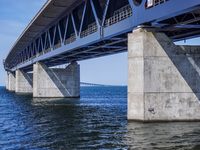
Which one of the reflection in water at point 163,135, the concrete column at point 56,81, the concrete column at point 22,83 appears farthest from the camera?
the concrete column at point 22,83

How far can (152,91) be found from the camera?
23.0 m

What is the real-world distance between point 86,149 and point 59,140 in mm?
2860

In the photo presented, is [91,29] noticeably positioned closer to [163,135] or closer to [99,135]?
[99,135]

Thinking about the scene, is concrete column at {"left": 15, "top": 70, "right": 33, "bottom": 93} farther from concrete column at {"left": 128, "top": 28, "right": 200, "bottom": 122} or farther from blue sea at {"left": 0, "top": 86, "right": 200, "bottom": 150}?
concrete column at {"left": 128, "top": 28, "right": 200, "bottom": 122}

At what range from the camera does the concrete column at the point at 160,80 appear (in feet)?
75.4

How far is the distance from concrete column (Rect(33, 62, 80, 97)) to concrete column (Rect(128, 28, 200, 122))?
38312 millimetres

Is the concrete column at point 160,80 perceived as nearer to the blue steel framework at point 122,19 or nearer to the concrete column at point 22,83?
the blue steel framework at point 122,19

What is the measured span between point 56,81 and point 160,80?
1571 inches

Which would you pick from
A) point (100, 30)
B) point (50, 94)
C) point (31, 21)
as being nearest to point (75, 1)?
point (100, 30)

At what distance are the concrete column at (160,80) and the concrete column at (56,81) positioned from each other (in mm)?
38312

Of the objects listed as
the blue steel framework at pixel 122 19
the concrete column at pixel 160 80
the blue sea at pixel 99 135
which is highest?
the blue steel framework at pixel 122 19

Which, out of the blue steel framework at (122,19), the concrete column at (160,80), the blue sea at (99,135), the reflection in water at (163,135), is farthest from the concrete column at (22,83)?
the reflection in water at (163,135)

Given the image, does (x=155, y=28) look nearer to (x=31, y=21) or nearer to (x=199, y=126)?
(x=199, y=126)

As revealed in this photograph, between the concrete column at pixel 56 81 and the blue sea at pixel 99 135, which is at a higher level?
the concrete column at pixel 56 81
